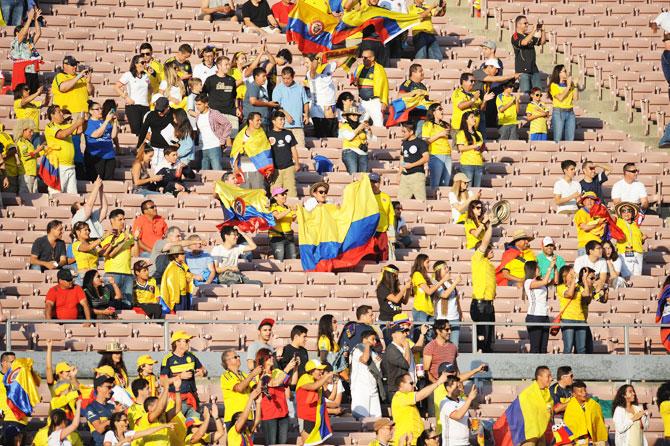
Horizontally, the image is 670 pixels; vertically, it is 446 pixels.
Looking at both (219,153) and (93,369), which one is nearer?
(93,369)

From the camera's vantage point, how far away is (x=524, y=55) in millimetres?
31516

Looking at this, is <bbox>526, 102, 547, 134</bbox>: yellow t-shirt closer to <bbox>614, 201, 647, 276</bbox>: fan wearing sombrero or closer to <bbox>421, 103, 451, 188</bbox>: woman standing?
<bbox>421, 103, 451, 188</bbox>: woman standing

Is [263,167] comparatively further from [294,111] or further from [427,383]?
[427,383]

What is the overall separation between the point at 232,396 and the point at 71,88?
322 inches

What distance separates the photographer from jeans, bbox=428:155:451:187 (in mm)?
28625

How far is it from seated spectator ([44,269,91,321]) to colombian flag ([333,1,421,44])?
29.2 feet

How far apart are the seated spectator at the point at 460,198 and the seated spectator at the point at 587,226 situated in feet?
4.77

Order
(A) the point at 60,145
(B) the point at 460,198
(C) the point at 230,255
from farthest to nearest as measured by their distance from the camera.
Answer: (B) the point at 460,198 → (A) the point at 60,145 → (C) the point at 230,255

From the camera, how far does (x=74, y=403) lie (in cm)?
2267

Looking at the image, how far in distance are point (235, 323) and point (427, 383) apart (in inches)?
101

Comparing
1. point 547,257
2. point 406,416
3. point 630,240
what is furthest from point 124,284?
point 630,240

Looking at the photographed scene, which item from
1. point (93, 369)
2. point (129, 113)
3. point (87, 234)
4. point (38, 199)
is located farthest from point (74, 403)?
point (129, 113)

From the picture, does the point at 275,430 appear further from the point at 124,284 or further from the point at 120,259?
the point at 120,259

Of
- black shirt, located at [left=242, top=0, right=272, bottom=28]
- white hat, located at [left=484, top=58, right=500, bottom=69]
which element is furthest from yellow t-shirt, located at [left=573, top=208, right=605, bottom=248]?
black shirt, located at [left=242, top=0, right=272, bottom=28]
